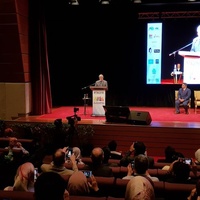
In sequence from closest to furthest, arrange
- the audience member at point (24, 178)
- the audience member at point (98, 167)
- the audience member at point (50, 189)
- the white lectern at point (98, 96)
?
1. the audience member at point (50, 189)
2. the audience member at point (24, 178)
3. the audience member at point (98, 167)
4. the white lectern at point (98, 96)

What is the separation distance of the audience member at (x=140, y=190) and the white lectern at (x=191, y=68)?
9.15 metres

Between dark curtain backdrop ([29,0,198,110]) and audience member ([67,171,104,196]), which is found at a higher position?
dark curtain backdrop ([29,0,198,110])

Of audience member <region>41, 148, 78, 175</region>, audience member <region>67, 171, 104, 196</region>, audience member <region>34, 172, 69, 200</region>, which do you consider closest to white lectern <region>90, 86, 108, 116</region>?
audience member <region>41, 148, 78, 175</region>

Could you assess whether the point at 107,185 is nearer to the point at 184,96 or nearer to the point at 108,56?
the point at 184,96

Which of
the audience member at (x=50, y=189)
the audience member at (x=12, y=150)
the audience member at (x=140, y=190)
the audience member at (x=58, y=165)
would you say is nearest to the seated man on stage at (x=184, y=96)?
the audience member at (x=12, y=150)

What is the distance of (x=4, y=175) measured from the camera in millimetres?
3725

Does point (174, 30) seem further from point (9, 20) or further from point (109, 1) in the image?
point (9, 20)

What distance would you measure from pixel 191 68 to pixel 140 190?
30.6 ft

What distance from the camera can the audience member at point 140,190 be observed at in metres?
2.28

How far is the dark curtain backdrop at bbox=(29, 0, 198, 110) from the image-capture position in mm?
11586

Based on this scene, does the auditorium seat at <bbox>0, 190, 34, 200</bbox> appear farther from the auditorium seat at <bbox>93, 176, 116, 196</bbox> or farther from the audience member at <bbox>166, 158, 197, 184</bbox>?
the audience member at <bbox>166, 158, 197, 184</bbox>

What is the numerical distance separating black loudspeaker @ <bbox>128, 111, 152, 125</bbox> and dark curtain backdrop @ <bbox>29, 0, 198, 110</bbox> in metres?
4.05

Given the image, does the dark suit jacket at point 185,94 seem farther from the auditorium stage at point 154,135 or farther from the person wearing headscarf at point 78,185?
the person wearing headscarf at point 78,185

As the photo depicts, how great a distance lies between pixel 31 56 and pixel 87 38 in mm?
3290
